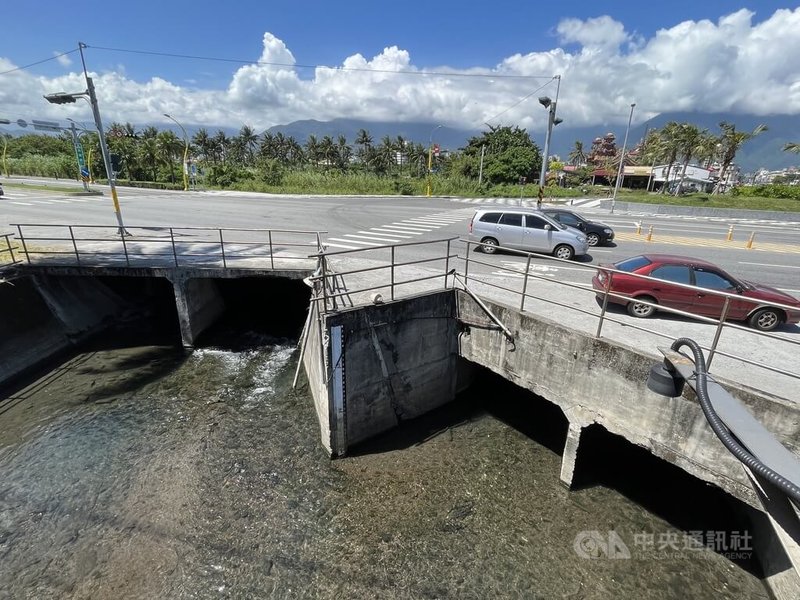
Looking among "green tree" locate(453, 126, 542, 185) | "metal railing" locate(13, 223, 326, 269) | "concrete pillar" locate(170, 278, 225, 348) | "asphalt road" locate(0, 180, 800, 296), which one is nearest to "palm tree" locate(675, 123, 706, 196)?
"asphalt road" locate(0, 180, 800, 296)

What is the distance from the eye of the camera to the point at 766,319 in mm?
8844

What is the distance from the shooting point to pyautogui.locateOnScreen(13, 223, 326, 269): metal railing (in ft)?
44.8

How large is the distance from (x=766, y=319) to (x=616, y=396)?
15.5 ft

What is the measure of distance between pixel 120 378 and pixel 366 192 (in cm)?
4677

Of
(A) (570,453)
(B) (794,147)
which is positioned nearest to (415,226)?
(A) (570,453)

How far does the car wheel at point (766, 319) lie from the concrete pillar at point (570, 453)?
16.0 ft

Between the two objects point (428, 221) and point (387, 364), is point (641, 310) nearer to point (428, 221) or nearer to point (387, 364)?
point (387, 364)

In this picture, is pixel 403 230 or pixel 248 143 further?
pixel 248 143

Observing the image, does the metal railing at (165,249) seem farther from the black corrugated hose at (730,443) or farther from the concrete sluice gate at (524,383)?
the black corrugated hose at (730,443)

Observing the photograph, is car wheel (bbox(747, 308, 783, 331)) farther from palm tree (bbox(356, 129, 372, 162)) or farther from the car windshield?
palm tree (bbox(356, 129, 372, 162))

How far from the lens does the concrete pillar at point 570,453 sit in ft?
26.2

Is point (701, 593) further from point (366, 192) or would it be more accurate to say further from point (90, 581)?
point (366, 192)

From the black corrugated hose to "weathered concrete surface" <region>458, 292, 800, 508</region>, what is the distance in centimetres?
83

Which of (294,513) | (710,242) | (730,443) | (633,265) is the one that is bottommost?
(294,513)
